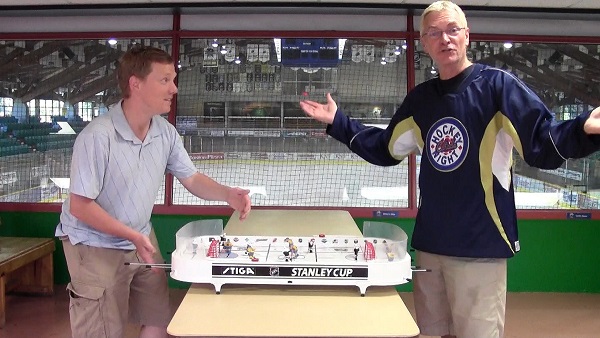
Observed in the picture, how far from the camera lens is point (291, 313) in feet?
5.93

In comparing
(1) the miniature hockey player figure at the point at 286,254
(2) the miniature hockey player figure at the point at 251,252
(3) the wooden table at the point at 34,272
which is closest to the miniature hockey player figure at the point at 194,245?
(2) the miniature hockey player figure at the point at 251,252

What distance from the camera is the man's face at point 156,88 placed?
2.30 metres

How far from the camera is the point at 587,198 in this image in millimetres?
4852

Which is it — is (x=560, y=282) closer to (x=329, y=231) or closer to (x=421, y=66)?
(x=421, y=66)

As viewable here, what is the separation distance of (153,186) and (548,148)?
1624mm

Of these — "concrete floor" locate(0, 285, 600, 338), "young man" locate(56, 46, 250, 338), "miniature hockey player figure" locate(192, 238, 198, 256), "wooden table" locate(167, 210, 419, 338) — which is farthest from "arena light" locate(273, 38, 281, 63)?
"wooden table" locate(167, 210, 419, 338)

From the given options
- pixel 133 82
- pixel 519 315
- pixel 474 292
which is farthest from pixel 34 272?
pixel 519 315

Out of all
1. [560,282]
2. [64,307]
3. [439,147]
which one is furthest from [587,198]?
[64,307]

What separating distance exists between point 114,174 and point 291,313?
0.98 metres

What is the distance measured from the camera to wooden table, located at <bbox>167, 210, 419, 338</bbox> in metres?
1.67

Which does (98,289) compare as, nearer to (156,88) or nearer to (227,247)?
(227,247)

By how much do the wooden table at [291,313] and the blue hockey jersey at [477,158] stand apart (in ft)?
1.25

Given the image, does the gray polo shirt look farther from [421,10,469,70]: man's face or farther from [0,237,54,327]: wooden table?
[0,237,54,327]: wooden table

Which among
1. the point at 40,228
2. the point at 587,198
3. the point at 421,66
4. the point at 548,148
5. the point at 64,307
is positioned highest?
the point at 421,66
